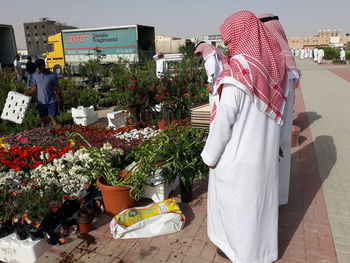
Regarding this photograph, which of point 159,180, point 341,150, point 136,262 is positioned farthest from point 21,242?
point 341,150

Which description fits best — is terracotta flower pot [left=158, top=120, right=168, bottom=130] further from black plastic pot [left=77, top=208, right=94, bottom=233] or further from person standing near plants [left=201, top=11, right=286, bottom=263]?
person standing near plants [left=201, top=11, right=286, bottom=263]

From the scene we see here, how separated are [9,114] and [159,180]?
4.37 meters

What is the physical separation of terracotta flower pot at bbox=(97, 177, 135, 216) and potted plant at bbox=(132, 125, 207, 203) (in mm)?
277

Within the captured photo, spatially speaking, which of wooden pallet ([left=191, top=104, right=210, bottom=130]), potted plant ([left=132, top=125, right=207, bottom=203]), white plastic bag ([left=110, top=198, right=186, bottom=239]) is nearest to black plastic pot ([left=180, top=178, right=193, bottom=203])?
potted plant ([left=132, top=125, right=207, bottom=203])

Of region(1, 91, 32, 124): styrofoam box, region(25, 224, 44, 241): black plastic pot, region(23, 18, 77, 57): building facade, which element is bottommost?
region(25, 224, 44, 241): black plastic pot

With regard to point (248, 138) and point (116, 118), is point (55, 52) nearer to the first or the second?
point (116, 118)

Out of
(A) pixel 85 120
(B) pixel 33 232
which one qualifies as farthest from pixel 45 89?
(B) pixel 33 232

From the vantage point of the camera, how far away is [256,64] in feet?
6.42

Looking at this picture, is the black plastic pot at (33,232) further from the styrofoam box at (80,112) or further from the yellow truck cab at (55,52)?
the yellow truck cab at (55,52)

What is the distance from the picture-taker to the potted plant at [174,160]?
328 cm

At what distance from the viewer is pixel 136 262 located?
2588mm

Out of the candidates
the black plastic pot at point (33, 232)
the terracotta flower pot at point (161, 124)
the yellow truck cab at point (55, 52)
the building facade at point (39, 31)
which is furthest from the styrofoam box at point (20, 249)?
the building facade at point (39, 31)

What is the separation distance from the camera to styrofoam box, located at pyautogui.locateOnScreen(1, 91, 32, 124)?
5961mm

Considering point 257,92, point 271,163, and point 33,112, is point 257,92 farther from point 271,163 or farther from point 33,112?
point 33,112
